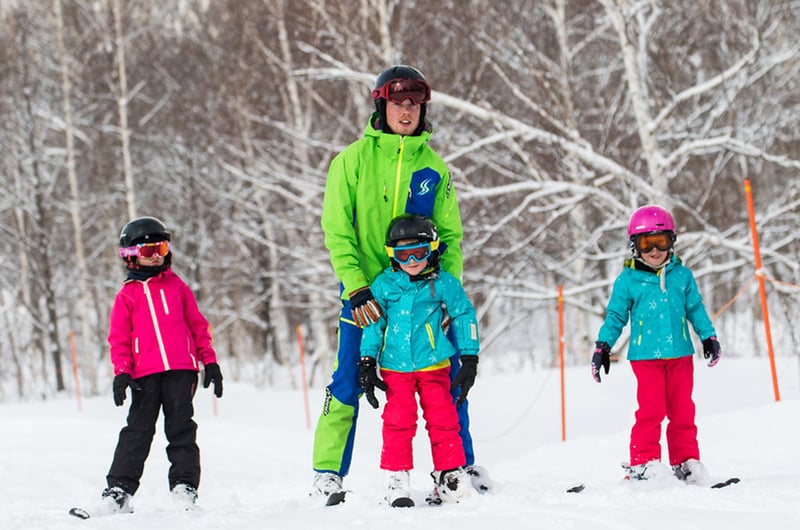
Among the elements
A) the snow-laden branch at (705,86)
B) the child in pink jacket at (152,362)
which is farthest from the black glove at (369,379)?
the snow-laden branch at (705,86)

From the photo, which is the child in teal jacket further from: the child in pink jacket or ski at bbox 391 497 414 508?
the child in pink jacket

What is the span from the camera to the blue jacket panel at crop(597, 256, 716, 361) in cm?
418

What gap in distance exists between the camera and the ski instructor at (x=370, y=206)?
12.7 ft

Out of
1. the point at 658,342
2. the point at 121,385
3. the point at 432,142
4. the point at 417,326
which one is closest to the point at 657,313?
the point at 658,342

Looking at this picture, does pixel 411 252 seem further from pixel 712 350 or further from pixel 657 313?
pixel 712 350

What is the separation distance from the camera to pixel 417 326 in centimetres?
375

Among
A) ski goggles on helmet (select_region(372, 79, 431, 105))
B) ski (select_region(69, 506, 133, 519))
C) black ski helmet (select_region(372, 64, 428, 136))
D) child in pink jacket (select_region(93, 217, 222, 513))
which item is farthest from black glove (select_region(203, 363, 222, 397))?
ski goggles on helmet (select_region(372, 79, 431, 105))

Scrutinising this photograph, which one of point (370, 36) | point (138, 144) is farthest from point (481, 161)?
point (138, 144)

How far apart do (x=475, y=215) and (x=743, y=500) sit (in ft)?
28.8

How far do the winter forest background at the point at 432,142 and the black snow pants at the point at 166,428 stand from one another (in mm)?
5118

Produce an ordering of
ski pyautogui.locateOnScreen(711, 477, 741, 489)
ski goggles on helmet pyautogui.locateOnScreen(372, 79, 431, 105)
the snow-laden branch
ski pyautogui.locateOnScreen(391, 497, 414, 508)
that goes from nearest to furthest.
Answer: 1. ski pyautogui.locateOnScreen(391, 497, 414, 508)
2. ski pyautogui.locateOnScreen(711, 477, 741, 489)
3. ski goggles on helmet pyautogui.locateOnScreen(372, 79, 431, 105)
4. the snow-laden branch

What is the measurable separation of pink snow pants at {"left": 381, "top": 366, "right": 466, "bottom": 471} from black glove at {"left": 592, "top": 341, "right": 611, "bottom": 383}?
2.63ft

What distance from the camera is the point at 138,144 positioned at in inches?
745

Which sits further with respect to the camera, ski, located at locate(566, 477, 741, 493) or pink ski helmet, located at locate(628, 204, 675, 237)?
pink ski helmet, located at locate(628, 204, 675, 237)
